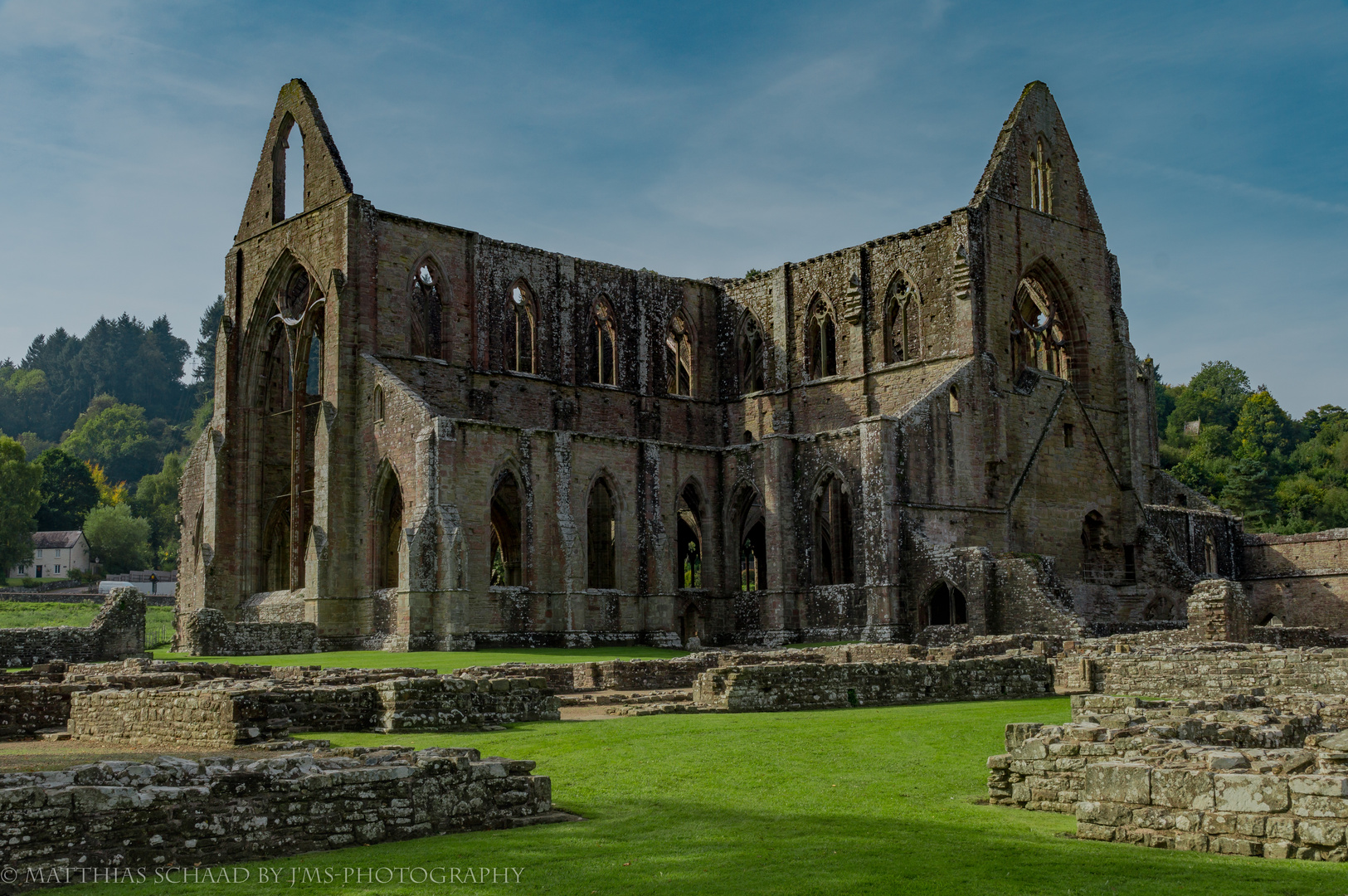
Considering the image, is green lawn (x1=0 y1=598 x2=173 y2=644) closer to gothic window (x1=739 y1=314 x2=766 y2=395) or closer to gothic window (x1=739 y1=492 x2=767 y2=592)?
gothic window (x1=739 y1=492 x2=767 y2=592)

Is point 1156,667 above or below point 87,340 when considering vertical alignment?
below

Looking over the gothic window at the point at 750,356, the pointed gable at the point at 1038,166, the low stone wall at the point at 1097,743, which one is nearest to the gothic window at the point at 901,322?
the pointed gable at the point at 1038,166

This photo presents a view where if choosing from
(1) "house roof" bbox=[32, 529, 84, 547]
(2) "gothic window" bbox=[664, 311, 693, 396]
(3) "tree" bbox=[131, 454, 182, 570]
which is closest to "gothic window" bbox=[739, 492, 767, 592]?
(2) "gothic window" bbox=[664, 311, 693, 396]

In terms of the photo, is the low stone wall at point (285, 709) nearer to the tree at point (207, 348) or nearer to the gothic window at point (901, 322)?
the gothic window at point (901, 322)

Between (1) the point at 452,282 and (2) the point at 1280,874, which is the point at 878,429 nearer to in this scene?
(1) the point at 452,282

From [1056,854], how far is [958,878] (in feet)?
3.41

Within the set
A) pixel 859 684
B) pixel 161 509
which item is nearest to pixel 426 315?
pixel 859 684

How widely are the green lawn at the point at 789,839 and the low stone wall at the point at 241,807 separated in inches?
11.1

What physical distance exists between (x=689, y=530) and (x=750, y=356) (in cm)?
696

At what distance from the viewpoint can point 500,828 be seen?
10922mm

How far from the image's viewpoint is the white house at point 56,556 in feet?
349

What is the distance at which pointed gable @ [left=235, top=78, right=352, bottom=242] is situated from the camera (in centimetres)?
4203

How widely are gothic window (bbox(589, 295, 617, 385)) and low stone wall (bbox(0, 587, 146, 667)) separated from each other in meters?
17.2

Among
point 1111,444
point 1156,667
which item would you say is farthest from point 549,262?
point 1156,667
